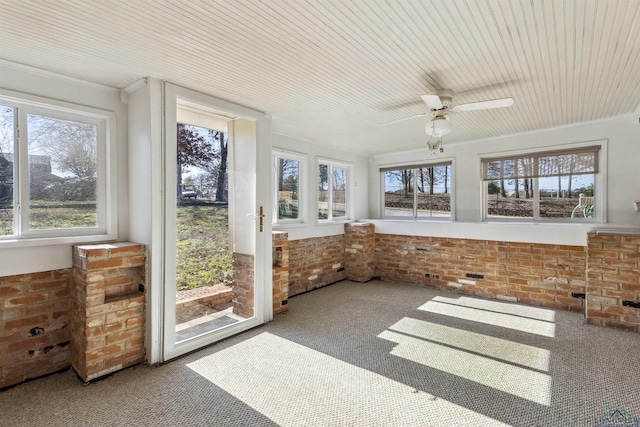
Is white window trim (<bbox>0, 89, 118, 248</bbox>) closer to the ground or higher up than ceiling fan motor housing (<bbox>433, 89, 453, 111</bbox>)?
closer to the ground

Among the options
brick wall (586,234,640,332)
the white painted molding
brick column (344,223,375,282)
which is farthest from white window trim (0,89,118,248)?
brick wall (586,234,640,332)

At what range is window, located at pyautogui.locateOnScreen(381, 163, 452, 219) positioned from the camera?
5652 mm

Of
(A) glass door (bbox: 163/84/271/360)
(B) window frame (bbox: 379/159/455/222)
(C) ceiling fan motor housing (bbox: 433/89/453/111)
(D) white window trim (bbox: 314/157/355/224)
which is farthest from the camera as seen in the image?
(B) window frame (bbox: 379/159/455/222)

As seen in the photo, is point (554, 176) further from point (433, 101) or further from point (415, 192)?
point (433, 101)

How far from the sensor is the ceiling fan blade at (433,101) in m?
2.65

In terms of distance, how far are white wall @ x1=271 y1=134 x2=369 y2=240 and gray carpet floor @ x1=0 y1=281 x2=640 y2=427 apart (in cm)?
174

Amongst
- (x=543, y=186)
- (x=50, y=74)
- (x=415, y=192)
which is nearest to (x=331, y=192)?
(x=415, y=192)

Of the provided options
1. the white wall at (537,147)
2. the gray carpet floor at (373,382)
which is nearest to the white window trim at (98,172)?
the gray carpet floor at (373,382)

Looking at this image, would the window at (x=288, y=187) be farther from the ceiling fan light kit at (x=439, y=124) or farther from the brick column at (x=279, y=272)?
the ceiling fan light kit at (x=439, y=124)

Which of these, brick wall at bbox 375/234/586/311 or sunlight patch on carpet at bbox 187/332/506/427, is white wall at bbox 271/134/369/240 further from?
sunlight patch on carpet at bbox 187/332/506/427

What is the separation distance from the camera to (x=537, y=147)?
465cm

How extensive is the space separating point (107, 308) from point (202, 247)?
0.95 meters

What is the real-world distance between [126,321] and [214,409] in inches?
45.1

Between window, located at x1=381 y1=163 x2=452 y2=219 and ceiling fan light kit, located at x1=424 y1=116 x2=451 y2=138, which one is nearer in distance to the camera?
ceiling fan light kit, located at x1=424 y1=116 x2=451 y2=138
